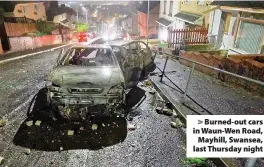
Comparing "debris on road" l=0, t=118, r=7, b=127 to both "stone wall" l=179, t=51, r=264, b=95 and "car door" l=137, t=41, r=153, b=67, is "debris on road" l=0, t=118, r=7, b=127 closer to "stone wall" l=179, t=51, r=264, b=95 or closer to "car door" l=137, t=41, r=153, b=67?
"car door" l=137, t=41, r=153, b=67

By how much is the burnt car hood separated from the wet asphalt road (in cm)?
101

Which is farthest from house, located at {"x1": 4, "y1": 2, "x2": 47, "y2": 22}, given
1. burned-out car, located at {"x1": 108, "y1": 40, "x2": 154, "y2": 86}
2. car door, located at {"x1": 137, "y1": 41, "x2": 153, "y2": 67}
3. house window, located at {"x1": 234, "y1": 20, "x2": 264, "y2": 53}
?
house window, located at {"x1": 234, "y1": 20, "x2": 264, "y2": 53}

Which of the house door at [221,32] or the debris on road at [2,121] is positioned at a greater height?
the house door at [221,32]

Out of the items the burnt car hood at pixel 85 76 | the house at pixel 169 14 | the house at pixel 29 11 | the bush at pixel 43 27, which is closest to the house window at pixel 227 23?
the house at pixel 169 14

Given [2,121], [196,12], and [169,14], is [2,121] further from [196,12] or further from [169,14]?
[169,14]

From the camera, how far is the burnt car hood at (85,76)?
499cm

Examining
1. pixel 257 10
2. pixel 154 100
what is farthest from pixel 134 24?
pixel 154 100

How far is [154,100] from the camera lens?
21.6 feet

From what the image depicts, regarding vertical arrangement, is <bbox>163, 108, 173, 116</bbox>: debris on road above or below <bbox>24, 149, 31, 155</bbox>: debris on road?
below

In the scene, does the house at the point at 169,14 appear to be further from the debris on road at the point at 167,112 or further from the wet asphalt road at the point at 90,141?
the wet asphalt road at the point at 90,141

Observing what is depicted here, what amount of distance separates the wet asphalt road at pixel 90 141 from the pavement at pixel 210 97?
103cm

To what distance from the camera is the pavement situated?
5.63 meters

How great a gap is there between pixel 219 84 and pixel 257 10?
4.01 m

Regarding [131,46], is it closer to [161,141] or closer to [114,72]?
[114,72]
